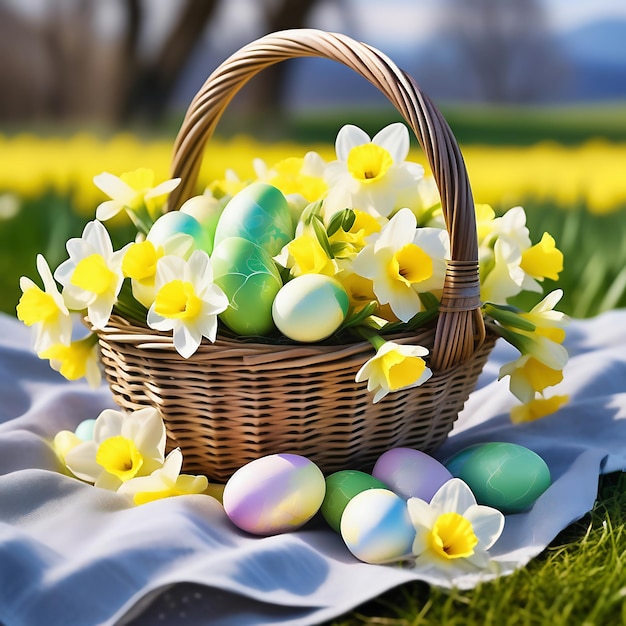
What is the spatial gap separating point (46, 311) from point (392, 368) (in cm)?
47

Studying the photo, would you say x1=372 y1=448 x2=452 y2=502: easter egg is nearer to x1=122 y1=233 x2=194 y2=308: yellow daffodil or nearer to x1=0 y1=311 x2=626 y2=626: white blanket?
x1=0 y1=311 x2=626 y2=626: white blanket

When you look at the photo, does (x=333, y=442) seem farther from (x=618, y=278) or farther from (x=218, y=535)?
(x=618, y=278)

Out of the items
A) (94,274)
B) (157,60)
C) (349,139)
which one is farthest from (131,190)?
(157,60)

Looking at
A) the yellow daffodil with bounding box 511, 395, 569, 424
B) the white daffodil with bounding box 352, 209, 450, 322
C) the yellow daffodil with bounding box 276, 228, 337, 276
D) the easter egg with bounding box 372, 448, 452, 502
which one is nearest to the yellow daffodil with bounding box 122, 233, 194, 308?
the yellow daffodil with bounding box 276, 228, 337, 276

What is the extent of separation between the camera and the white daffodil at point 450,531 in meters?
0.92

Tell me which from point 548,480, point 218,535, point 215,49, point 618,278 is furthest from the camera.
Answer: point 215,49

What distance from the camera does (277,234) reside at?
43.5 inches

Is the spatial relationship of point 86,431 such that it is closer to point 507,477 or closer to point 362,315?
point 362,315

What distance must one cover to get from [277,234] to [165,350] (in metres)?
0.21

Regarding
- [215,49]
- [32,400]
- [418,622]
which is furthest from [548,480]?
[215,49]

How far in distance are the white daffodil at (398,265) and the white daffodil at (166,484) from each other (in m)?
0.32

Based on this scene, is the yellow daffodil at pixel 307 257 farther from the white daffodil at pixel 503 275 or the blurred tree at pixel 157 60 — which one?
the blurred tree at pixel 157 60

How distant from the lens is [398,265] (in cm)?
102

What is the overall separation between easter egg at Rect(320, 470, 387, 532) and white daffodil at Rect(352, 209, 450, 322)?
0.20 m
